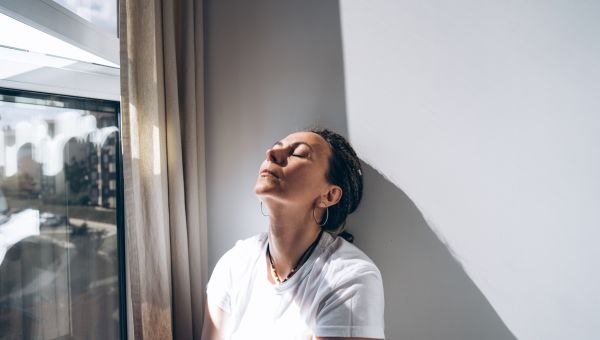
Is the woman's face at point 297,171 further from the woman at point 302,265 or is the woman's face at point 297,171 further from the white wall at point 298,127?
the white wall at point 298,127

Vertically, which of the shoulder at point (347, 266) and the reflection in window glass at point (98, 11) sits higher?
the reflection in window glass at point (98, 11)

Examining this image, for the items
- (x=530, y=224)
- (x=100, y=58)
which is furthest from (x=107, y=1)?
→ (x=530, y=224)

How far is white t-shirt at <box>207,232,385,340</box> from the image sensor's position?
91 cm

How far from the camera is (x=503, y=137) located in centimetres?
101

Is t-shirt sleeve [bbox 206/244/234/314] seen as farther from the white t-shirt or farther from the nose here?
the nose

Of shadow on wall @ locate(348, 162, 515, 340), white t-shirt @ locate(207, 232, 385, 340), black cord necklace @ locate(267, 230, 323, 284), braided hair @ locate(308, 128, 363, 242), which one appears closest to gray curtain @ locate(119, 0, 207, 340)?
white t-shirt @ locate(207, 232, 385, 340)

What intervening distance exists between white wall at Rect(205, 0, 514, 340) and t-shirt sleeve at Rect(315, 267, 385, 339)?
25 cm

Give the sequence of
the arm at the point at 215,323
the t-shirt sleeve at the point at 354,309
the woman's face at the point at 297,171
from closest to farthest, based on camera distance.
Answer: the t-shirt sleeve at the point at 354,309
the woman's face at the point at 297,171
the arm at the point at 215,323

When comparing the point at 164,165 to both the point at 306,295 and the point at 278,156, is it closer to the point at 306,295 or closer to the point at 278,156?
the point at 278,156

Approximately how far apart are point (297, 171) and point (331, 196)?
0.15 metres

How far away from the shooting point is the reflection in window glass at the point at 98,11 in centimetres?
111

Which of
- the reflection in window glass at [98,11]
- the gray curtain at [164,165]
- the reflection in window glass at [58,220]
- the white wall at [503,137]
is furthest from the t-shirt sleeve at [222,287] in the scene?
the reflection in window glass at [98,11]

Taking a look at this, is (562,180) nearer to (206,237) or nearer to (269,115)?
(269,115)

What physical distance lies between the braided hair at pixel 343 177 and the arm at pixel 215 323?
45 centimetres
